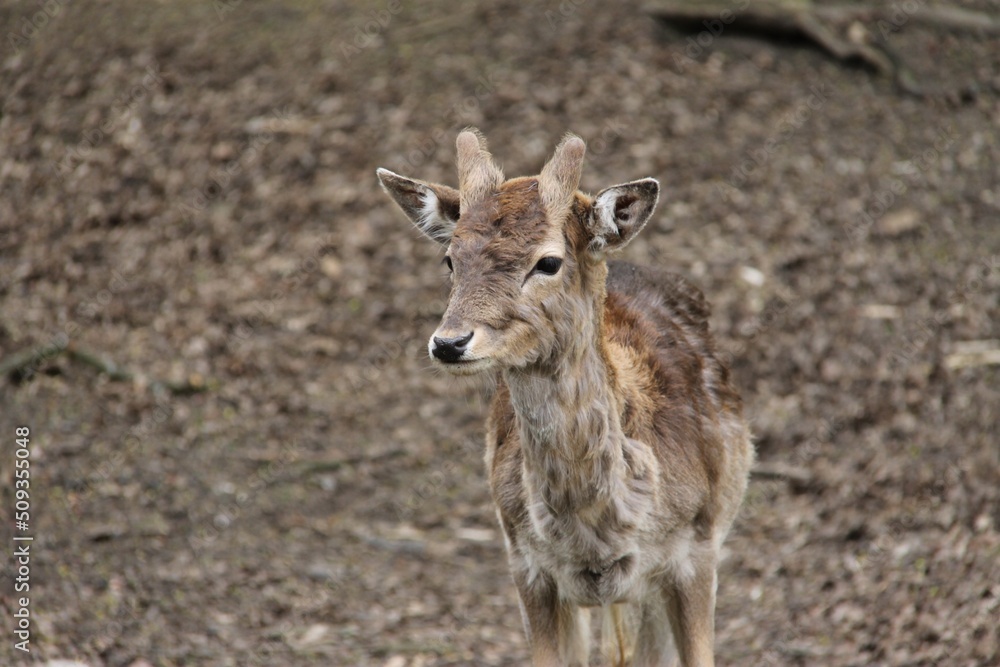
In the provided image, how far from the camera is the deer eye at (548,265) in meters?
4.68

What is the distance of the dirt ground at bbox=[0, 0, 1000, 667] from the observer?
752 centimetres

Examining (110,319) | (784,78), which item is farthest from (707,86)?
(110,319)

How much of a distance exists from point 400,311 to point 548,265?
5.92 meters

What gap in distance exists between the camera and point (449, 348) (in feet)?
14.0

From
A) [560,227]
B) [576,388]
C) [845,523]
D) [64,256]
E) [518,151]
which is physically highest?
[560,227]

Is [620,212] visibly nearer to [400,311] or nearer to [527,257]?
[527,257]

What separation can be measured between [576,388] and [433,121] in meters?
7.72

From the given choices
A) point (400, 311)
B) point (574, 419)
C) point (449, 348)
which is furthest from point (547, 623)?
point (400, 311)

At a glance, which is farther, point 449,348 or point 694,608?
point 694,608

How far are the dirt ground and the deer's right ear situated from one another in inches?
123

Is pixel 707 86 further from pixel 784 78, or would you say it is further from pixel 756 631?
pixel 756 631

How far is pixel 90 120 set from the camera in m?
12.1

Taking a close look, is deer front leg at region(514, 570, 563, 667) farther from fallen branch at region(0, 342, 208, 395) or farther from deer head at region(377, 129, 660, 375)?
fallen branch at region(0, 342, 208, 395)

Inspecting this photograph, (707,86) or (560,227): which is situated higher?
(560,227)
